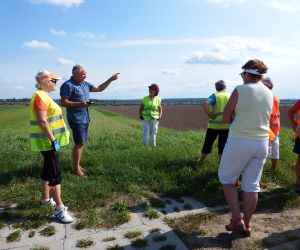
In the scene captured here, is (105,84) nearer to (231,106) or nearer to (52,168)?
(52,168)

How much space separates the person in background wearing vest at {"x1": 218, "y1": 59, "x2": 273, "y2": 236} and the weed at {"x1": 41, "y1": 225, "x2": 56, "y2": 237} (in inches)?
87.3

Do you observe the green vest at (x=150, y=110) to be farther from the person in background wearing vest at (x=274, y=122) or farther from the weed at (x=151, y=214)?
the weed at (x=151, y=214)

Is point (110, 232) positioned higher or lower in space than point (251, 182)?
lower

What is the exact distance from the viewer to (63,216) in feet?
17.1

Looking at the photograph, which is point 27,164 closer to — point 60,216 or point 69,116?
point 69,116

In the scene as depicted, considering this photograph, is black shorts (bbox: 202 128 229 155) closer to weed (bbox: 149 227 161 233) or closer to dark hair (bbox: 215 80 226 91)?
dark hair (bbox: 215 80 226 91)

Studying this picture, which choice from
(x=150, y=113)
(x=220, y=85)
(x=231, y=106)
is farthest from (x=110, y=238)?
(x=150, y=113)

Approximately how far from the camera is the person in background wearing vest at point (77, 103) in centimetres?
664

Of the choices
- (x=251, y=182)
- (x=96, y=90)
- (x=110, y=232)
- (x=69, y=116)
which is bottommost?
(x=110, y=232)

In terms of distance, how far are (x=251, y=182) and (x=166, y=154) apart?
3.96 metres

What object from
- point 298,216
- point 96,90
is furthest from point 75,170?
point 298,216

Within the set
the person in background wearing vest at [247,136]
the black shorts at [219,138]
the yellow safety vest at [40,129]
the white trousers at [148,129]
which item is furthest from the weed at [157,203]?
the white trousers at [148,129]

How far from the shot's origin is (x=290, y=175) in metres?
7.42

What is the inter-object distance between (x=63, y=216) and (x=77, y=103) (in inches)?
84.5
